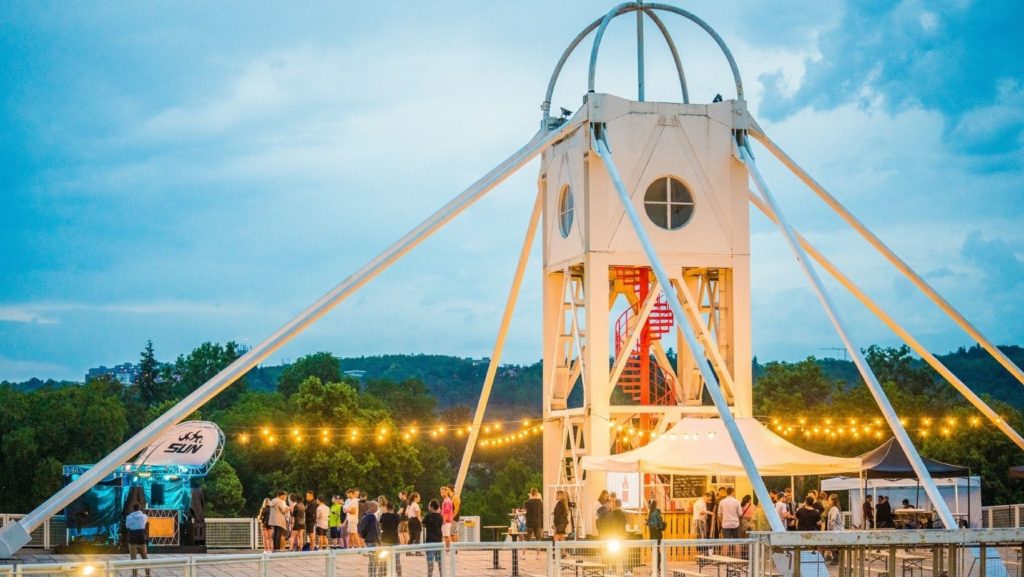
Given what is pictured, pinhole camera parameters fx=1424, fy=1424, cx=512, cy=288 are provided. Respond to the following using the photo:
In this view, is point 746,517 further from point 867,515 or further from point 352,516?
point 352,516

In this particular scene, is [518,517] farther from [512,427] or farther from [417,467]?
[512,427]

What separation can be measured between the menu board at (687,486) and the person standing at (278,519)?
32.2ft

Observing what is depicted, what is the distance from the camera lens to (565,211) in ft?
119

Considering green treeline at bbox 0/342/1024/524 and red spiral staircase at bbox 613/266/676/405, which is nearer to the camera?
red spiral staircase at bbox 613/266/676/405

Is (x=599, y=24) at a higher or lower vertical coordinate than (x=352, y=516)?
higher

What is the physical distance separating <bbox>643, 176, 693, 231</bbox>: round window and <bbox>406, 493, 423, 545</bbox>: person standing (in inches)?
404

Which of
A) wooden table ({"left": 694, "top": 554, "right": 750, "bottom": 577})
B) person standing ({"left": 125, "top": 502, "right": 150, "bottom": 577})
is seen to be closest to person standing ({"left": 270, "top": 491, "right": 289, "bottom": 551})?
person standing ({"left": 125, "top": 502, "right": 150, "bottom": 577})

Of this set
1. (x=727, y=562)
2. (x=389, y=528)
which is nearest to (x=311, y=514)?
(x=389, y=528)

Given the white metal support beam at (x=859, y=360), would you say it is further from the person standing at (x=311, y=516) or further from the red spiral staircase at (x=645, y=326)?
the person standing at (x=311, y=516)

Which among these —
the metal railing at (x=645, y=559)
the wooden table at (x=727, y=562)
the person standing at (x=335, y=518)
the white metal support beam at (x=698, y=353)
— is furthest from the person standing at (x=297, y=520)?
the wooden table at (x=727, y=562)

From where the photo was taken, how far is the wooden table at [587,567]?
74.5 ft

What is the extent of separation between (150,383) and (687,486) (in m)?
83.0

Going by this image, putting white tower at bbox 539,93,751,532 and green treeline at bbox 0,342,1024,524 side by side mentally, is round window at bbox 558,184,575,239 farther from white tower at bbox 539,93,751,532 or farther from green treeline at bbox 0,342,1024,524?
green treeline at bbox 0,342,1024,524

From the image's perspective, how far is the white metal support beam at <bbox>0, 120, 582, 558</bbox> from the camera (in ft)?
88.3
